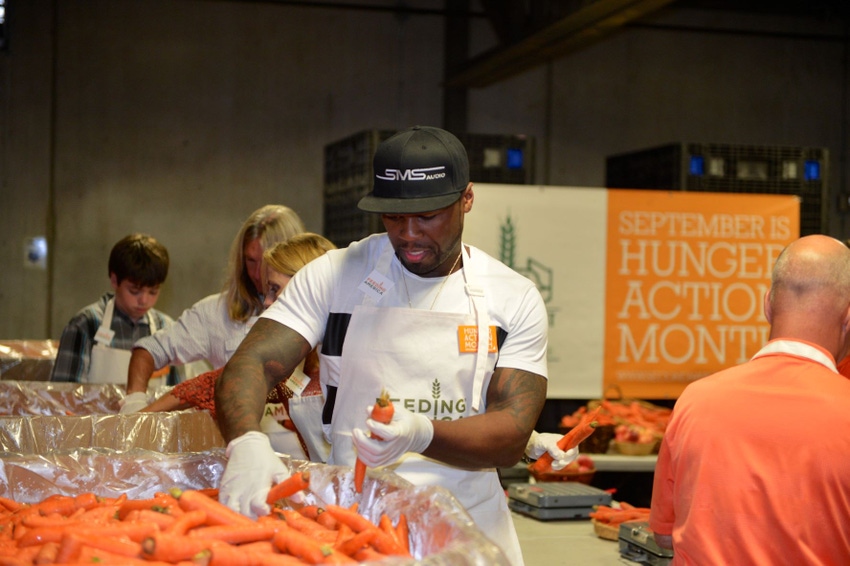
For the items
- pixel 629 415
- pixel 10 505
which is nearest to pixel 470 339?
pixel 10 505

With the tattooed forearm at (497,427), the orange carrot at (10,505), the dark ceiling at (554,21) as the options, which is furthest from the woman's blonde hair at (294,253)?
the dark ceiling at (554,21)

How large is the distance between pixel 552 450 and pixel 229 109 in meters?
5.93

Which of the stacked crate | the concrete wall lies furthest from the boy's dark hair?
the concrete wall

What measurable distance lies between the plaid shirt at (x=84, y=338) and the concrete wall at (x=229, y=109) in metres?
3.42

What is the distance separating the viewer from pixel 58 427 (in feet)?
8.89

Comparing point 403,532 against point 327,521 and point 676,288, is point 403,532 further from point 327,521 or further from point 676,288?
point 676,288

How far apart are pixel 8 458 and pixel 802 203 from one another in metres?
4.91

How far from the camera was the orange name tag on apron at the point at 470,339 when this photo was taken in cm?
207

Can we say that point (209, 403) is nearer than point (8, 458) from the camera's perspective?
No

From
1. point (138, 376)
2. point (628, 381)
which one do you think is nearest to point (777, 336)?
point (138, 376)

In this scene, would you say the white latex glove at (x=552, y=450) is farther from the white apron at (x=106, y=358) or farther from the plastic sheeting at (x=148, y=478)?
the white apron at (x=106, y=358)

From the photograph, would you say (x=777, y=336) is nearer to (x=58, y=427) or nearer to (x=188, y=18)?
(x=58, y=427)

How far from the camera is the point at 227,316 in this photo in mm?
3486

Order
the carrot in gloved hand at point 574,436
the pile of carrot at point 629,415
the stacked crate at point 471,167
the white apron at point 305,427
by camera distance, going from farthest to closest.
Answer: the stacked crate at point 471,167, the pile of carrot at point 629,415, the white apron at point 305,427, the carrot in gloved hand at point 574,436
